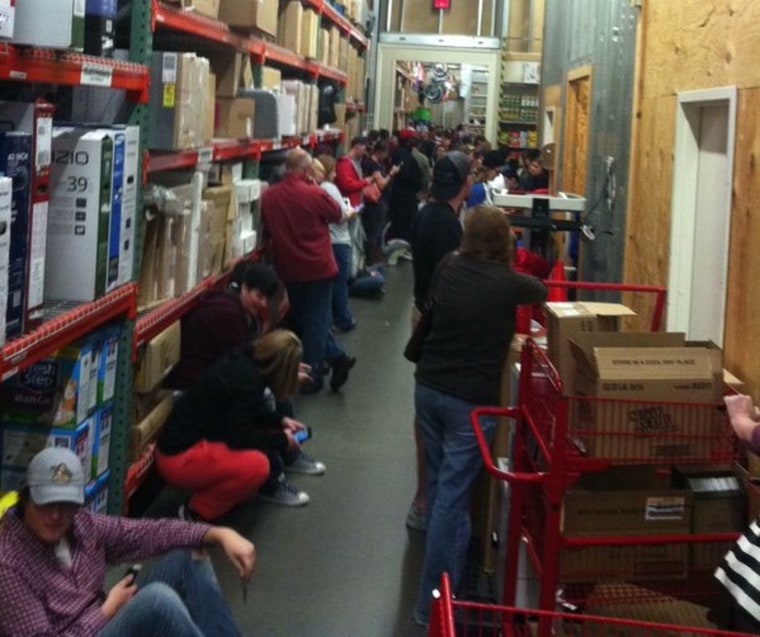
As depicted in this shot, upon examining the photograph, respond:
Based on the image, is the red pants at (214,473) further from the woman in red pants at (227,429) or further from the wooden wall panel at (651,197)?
the wooden wall panel at (651,197)

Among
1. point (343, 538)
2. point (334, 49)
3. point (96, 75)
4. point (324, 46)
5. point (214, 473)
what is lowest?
point (343, 538)

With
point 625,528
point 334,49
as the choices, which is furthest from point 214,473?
point 334,49

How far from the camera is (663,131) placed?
4.83 meters

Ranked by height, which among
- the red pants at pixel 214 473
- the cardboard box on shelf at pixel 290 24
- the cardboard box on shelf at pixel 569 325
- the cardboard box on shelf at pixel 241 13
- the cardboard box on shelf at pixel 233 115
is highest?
the cardboard box on shelf at pixel 290 24

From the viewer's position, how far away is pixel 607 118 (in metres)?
6.52

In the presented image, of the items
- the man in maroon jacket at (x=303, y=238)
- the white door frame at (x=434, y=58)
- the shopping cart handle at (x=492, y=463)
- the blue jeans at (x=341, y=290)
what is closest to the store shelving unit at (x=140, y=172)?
the man in maroon jacket at (x=303, y=238)

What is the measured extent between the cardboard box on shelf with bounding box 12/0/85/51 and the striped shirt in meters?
1.22

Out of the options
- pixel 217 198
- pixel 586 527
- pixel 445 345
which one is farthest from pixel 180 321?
pixel 586 527

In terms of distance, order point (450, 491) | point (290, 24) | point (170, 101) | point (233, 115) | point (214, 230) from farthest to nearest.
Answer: point (290, 24) < point (233, 115) < point (214, 230) < point (170, 101) < point (450, 491)

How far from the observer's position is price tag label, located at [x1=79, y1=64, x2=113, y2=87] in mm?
3163

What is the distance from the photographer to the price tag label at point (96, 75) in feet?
10.4

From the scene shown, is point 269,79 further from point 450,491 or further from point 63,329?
point 63,329

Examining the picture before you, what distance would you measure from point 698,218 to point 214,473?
2310mm

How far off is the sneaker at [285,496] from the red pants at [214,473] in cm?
46
